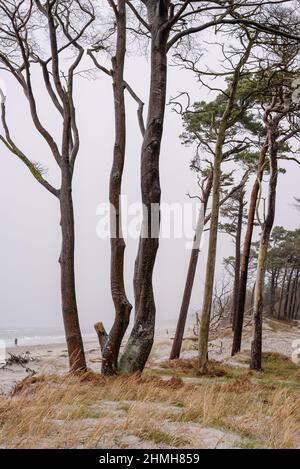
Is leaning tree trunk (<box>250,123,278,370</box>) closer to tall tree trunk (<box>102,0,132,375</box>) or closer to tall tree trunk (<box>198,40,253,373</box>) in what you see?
tall tree trunk (<box>198,40,253,373</box>)

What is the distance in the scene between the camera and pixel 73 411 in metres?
4.34

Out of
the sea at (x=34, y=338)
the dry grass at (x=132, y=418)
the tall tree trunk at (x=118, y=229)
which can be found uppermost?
the tall tree trunk at (x=118, y=229)

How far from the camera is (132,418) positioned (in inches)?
158

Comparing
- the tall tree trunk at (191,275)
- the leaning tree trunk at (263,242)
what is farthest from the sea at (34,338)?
the leaning tree trunk at (263,242)

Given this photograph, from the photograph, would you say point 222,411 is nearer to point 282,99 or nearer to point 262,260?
point 262,260

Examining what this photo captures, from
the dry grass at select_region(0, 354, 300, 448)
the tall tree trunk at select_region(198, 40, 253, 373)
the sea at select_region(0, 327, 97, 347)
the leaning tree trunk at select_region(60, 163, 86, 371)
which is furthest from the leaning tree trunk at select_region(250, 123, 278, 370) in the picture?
the sea at select_region(0, 327, 97, 347)

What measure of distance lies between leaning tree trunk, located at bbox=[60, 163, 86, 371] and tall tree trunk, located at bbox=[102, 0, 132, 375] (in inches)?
25.9

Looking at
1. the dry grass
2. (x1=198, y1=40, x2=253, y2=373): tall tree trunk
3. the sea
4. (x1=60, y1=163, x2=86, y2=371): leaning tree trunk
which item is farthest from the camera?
the sea

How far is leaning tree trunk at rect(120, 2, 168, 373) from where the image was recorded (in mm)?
7695

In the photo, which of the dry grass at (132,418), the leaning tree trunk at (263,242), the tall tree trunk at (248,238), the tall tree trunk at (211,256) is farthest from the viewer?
the tall tree trunk at (248,238)

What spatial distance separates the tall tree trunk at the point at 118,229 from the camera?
782cm

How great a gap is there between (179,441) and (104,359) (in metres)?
4.27

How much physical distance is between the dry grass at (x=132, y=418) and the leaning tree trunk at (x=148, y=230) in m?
1.25

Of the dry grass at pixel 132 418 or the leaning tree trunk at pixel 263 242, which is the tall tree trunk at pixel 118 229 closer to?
the dry grass at pixel 132 418
